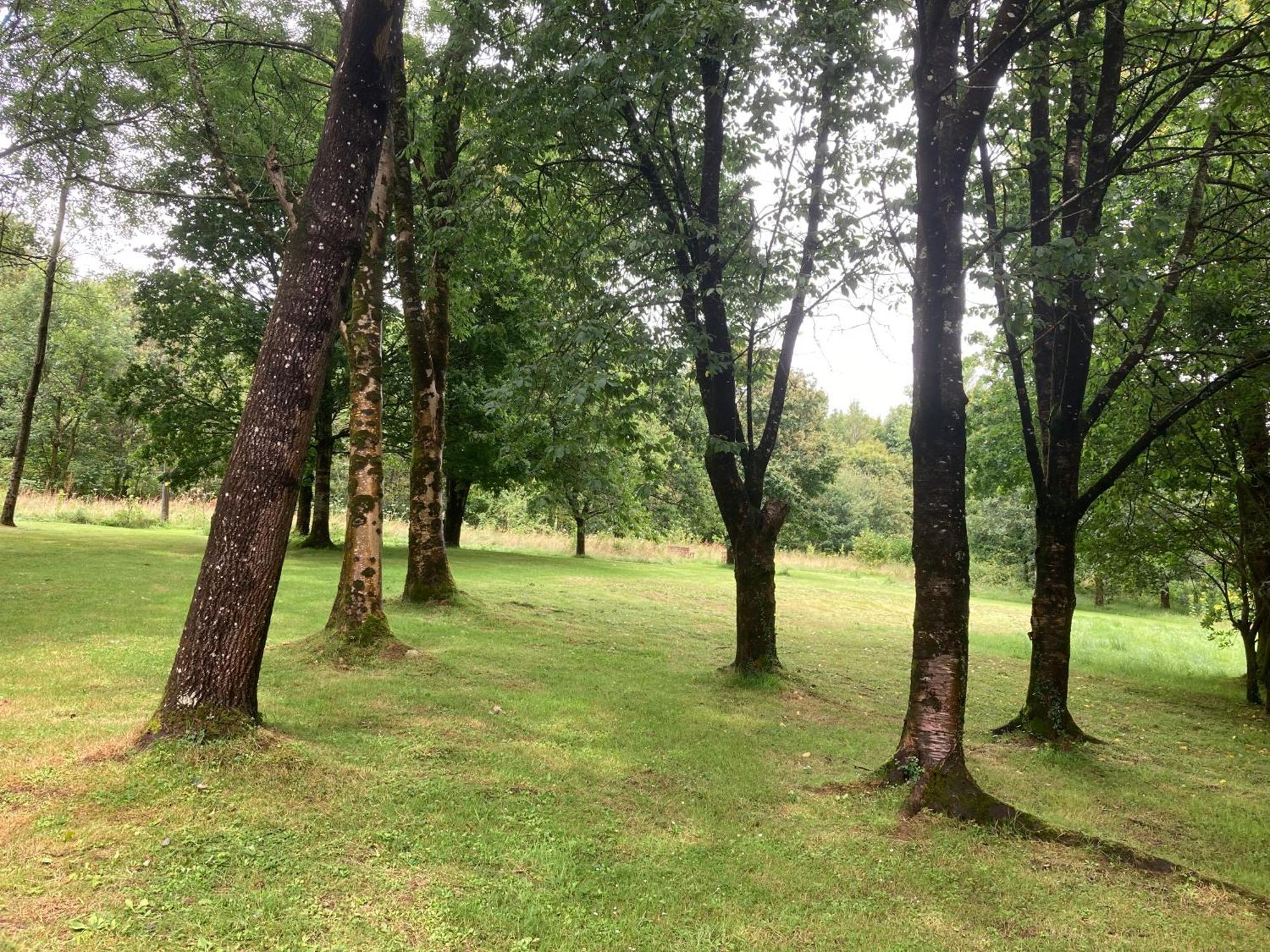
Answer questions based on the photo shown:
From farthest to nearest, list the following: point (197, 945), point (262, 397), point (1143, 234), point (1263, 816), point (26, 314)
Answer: point (26, 314) < point (1263, 816) < point (1143, 234) < point (262, 397) < point (197, 945)

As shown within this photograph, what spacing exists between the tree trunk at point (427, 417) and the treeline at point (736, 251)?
7 centimetres

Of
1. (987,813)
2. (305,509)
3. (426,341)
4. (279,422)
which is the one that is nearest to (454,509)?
(305,509)

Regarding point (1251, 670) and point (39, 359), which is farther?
point (39, 359)

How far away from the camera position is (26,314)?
107ft

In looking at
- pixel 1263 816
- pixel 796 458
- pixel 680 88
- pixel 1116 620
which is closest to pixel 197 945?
pixel 1263 816

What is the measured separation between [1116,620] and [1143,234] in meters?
22.5

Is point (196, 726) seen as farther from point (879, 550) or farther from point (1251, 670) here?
point (879, 550)

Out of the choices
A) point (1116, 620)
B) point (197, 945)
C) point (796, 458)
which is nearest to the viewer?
point (197, 945)

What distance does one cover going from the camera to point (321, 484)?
68.9 ft

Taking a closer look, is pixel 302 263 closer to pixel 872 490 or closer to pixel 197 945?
pixel 197 945

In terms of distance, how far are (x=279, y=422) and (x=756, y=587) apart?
5.91 meters

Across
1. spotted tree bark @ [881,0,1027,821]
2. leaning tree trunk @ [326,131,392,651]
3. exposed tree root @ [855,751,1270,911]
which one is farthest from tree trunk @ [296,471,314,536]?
exposed tree root @ [855,751,1270,911]

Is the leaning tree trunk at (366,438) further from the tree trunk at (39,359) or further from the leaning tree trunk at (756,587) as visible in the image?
the tree trunk at (39,359)

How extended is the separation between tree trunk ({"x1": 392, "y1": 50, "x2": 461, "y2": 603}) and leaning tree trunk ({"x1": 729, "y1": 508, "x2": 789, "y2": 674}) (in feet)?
16.9
